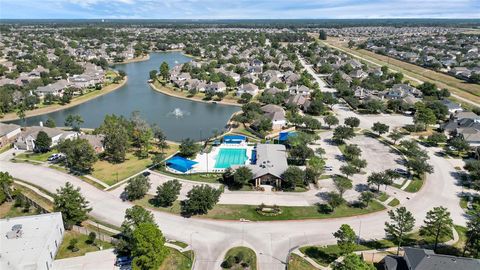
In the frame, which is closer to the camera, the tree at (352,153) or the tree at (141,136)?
the tree at (352,153)

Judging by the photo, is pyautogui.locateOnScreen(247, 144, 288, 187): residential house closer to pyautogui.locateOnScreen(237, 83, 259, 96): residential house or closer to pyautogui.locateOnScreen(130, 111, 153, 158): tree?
pyautogui.locateOnScreen(130, 111, 153, 158): tree

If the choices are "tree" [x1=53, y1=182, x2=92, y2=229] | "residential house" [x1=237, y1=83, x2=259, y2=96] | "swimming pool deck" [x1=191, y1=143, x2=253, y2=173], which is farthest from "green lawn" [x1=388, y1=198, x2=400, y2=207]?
"residential house" [x1=237, y1=83, x2=259, y2=96]

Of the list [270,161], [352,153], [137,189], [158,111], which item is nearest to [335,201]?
[270,161]

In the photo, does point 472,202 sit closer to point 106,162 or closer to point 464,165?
point 464,165

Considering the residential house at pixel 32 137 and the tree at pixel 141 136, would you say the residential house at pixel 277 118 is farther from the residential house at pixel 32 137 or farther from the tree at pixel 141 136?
the residential house at pixel 32 137

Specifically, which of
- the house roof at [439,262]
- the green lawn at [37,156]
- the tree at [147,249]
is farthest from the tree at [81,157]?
the house roof at [439,262]

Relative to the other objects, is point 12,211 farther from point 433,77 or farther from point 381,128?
point 433,77
